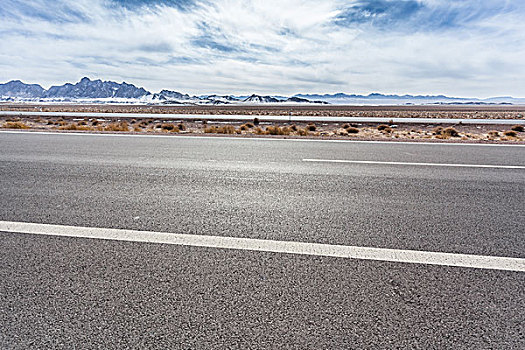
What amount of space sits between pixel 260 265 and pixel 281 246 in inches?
14.9

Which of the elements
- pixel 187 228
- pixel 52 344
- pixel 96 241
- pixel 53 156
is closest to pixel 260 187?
pixel 187 228

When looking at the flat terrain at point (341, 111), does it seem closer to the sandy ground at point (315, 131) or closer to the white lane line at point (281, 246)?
the sandy ground at point (315, 131)

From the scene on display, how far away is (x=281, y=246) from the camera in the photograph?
119 inches

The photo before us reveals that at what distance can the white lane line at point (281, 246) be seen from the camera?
2762mm

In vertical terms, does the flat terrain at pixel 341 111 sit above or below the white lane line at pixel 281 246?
above

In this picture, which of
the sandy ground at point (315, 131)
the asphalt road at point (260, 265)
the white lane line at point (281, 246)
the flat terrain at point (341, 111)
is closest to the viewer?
the asphalt road at point (260, 265)

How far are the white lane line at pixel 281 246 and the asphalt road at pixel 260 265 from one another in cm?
10

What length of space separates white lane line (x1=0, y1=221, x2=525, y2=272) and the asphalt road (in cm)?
10

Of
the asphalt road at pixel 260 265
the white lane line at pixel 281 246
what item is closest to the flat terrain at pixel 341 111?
the asphalt road at pixel 260 265

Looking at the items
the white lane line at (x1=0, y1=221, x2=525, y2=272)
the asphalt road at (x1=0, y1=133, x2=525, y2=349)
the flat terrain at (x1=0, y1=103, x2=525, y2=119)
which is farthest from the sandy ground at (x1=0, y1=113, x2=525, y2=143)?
the flat terrain at (x1=0, y1=103, x2=525, y2=119)

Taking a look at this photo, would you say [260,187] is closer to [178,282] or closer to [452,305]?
[178,282]

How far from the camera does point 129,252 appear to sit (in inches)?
115

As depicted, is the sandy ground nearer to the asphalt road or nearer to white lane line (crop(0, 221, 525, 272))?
the asphalt road

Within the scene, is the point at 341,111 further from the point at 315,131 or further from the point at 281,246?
the point at 281,246
